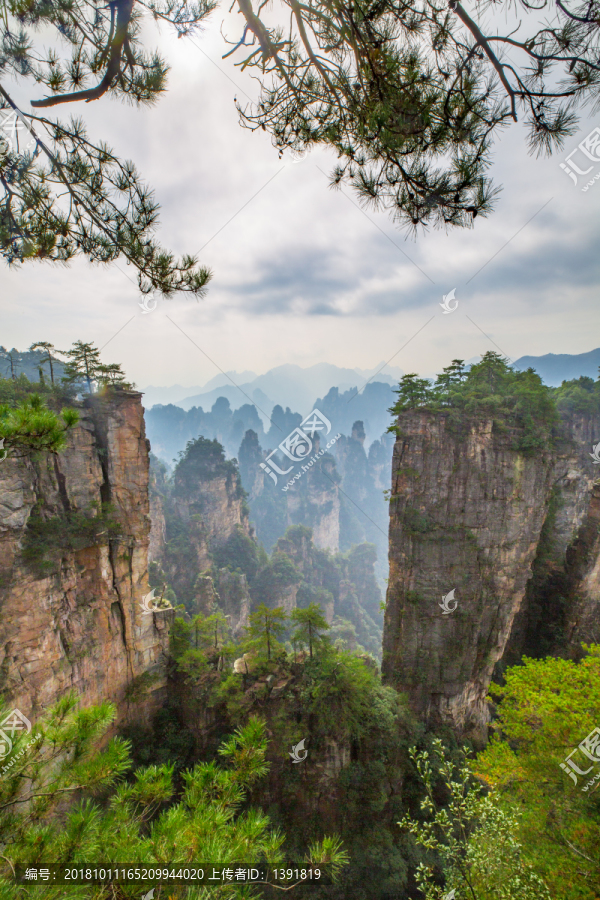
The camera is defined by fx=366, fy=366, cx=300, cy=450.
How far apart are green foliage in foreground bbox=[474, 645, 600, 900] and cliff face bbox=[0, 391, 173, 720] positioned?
8.11 meters

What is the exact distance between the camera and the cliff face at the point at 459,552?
549 inches

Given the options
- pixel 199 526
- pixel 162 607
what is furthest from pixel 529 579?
pixel 199 526

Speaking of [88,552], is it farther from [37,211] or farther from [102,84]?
[102,84]

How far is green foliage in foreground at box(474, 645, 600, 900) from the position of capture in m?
4.46

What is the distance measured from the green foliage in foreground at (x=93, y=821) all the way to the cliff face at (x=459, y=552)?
1245cm

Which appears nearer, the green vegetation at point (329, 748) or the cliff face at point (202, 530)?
the green vegetation at point (329, 748)

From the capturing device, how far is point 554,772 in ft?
18.5

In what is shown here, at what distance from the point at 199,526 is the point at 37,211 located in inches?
1165
